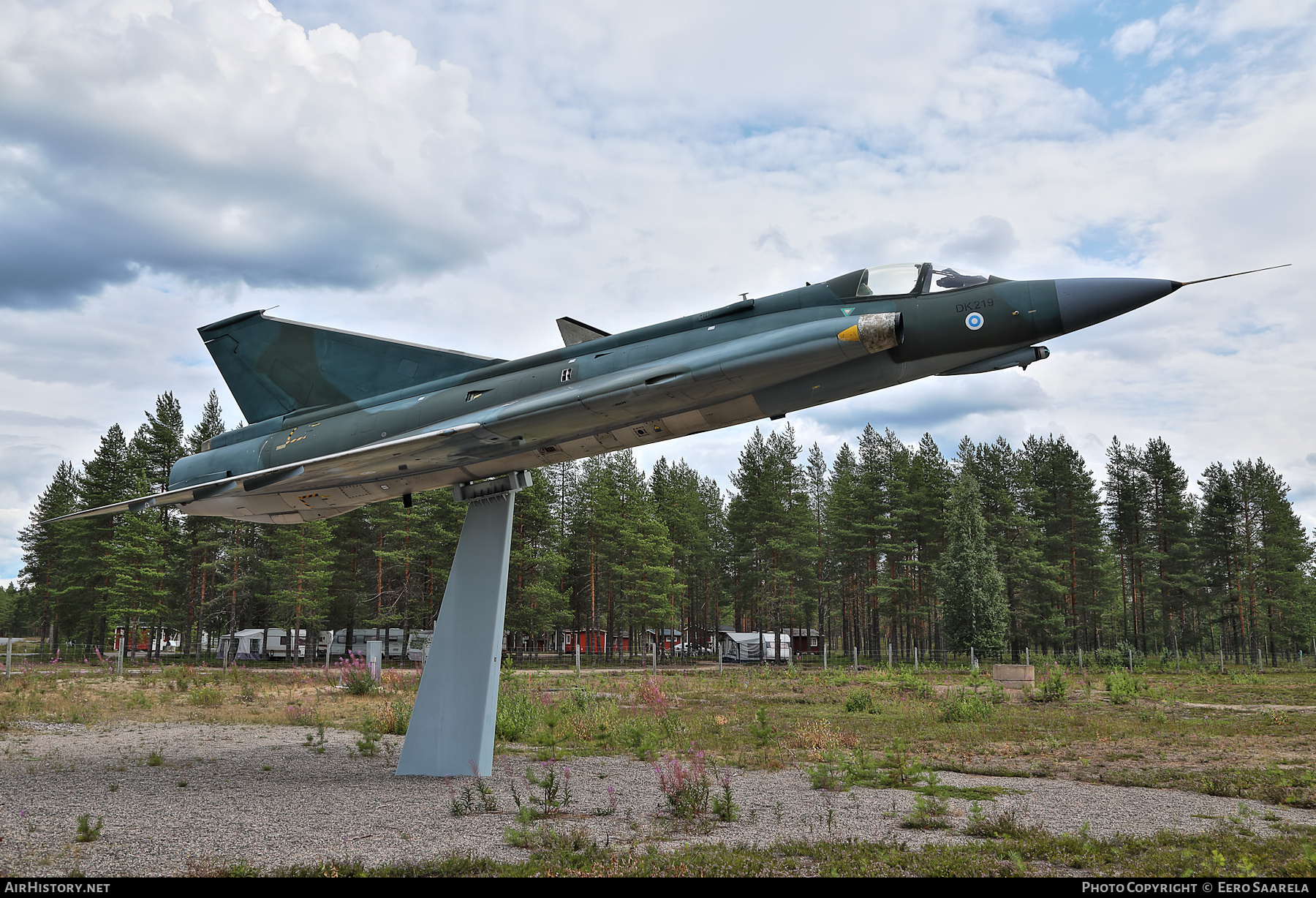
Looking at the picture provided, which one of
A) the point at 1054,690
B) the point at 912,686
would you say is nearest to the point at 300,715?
the point at 912,686

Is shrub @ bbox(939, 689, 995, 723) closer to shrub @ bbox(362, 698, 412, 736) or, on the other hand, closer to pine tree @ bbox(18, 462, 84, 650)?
shrub @ bbox(362, 698, 412, 736)

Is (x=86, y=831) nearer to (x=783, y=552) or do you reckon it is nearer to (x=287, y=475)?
(x=287, y=475)

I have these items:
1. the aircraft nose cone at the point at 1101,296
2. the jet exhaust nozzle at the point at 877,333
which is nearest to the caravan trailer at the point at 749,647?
the jet exhaust nozzle at the point at 877,333

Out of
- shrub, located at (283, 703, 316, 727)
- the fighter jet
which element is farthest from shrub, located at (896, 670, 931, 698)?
shrub, located at (283, 703, 316, 727)

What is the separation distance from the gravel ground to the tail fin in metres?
5.71

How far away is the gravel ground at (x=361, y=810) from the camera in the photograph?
6430 millimetres

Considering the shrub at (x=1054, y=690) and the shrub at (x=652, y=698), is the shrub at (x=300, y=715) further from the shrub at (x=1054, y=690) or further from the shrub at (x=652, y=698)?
the shrub at (x=1054, y=690)

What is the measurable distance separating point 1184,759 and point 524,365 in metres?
11.5

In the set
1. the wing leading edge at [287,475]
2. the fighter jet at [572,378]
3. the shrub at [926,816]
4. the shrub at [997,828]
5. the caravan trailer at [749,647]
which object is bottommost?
the caravan trailer at [749,647]

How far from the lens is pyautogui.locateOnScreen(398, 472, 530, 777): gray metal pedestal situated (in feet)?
34.0

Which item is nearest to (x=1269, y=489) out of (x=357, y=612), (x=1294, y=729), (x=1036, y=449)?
(x=1036, y=449)

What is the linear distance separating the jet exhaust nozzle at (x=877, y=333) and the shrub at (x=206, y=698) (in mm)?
18755

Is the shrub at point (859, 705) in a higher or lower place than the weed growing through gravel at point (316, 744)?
lower

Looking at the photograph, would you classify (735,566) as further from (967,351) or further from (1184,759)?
(967,351)
